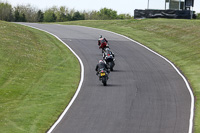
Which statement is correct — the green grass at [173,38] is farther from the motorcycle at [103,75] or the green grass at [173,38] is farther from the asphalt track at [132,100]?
the motorcycle at [103,75]

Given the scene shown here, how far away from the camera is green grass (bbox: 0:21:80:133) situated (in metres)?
18.8

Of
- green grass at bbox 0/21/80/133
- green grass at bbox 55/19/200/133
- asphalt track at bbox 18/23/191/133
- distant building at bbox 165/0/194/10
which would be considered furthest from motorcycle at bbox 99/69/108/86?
distant building at bbox 165/0/194/10

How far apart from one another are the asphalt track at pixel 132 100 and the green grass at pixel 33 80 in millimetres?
993

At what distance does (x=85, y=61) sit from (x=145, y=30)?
20.9m

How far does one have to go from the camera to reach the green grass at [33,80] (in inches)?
739

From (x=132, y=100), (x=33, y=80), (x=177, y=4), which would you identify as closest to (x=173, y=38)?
(x=177, y=4)

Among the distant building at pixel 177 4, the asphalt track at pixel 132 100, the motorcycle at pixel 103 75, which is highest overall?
the distant building at pixel 177 4

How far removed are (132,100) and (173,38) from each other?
25.9 meters

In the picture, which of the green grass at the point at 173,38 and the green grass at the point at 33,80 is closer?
the green grass at the point at 33,80

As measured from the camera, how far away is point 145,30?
52.9 metres

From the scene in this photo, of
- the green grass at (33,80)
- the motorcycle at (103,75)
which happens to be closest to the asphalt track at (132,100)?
the motorcycle at (103,75)

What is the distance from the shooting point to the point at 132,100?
22078mm

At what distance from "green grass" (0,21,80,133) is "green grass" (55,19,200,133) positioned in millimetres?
7665

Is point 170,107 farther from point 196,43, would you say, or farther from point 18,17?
point 18,17
